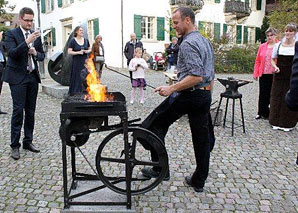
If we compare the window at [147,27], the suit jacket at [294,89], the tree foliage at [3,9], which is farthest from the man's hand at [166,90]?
the tree foliage at [3,9]

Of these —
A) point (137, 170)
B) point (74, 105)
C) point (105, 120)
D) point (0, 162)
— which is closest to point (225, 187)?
point (137, 170)

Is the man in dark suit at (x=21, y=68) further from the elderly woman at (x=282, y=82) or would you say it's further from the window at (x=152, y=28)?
the window at (x=152, y=28)

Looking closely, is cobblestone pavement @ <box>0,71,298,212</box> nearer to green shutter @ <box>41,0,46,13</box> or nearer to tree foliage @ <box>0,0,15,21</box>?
tree foliage @ <box>0,0,15,21</box>

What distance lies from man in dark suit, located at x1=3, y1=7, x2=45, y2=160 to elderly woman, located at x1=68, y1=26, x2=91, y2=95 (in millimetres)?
3232

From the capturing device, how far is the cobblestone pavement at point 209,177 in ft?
10.9

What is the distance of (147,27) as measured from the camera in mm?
21281

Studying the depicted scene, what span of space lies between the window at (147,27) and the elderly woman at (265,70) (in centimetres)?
1485

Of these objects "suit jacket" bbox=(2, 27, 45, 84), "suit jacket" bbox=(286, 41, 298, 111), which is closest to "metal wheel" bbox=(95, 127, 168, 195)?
"suit jacket" bbox=(286, 41, 298, 111)

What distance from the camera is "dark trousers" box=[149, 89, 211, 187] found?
10.9 ft

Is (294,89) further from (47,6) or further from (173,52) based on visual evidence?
(47,6)

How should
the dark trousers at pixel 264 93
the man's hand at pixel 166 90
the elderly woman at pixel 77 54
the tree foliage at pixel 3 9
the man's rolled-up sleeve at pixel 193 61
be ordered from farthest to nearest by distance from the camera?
the tree foliage at pixel 3 9 → the elderly woman at pixel 77 54 → the dark trousers at pixel 264 93 → the man's hand at pixel 166 90 → the man's rolled-up sleeve at pixel 193 61

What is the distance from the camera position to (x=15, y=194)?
11.5ft

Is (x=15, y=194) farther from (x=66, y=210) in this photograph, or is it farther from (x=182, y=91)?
(x=182, y=91)

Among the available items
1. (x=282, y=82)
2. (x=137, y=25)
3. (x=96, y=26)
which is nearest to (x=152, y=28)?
(x=137, y=25)
